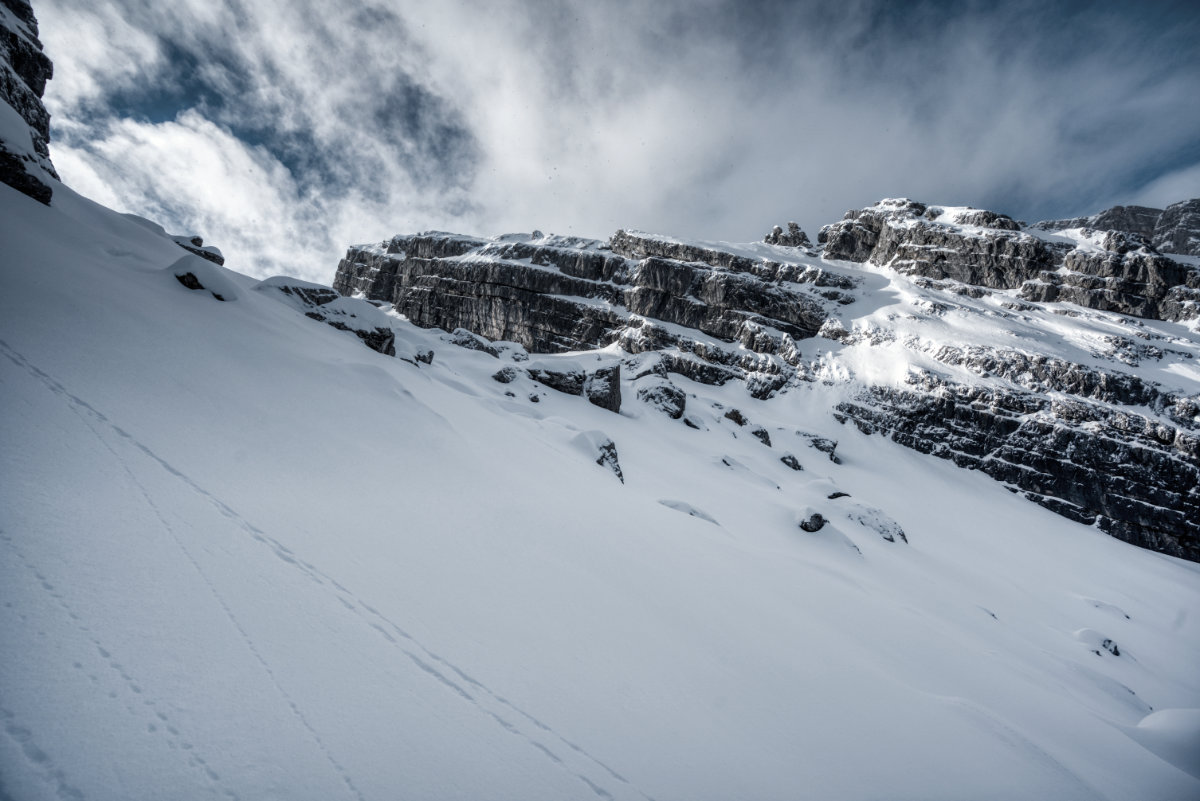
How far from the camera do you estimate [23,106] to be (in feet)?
50.2

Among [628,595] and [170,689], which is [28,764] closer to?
[170,689]

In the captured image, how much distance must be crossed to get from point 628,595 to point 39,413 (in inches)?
251

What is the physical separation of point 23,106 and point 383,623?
86.8 feet

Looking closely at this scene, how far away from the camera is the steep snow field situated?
211cm

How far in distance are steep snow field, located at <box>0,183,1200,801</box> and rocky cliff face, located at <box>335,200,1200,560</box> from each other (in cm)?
1696

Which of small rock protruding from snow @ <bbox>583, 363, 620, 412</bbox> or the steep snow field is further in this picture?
small rock protruding from snow @ <bbox>583, 363, 620, 412</bbox>

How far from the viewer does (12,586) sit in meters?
2.31

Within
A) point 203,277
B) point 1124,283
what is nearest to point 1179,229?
point 1124,283

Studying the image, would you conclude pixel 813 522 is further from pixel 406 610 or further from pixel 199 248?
pixel 199 248

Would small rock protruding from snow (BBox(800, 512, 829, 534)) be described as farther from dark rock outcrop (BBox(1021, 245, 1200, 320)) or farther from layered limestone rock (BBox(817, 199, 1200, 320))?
dark rock outcrop (BBox(1021, 245, 1200, 320))

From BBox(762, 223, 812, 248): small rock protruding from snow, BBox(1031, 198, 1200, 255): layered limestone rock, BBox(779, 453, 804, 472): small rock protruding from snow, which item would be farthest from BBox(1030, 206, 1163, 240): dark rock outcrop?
BBox(779, 453, 804, 472): small rock protruding from snow

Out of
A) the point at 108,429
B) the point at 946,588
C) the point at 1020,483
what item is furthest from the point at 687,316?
the point at 108,429

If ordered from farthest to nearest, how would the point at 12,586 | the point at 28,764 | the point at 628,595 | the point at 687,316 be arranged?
the point at 687,316 → the point at 628,595 → the point at 12,586 → the point at 28,764

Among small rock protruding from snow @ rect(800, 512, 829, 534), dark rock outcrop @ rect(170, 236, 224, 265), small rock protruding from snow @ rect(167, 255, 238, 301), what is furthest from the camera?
dark rock outcrop @ rect(170, 236, 224, 265)
